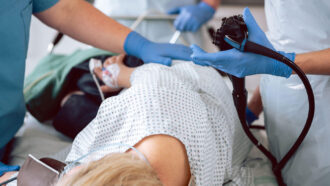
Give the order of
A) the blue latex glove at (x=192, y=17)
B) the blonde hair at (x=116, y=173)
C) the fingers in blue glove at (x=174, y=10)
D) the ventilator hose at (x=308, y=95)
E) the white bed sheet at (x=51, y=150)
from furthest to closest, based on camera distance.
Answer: the fingers in blue glove at (x=174, y=10)
the blue latex glove at (x=192, y=17)
the white bed sheet at (x=51, y=150)
the ventilator hose at (x=308, y=95)
the blonde hair at (x=116, y=173)

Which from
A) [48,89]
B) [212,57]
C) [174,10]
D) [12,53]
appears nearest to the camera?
[212,57]

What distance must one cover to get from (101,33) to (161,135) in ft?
1.90

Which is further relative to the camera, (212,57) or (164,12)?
(164,12)

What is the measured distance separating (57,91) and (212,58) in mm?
760

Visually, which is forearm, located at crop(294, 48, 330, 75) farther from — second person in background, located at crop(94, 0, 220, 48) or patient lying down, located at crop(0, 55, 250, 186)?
second person in background, located at crop(94, 0, 220, 48)

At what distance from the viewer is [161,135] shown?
0.73m

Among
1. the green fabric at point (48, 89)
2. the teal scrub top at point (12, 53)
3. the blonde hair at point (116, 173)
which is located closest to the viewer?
the blonde hair at point (116, 173)

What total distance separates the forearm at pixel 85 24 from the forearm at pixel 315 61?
645mm

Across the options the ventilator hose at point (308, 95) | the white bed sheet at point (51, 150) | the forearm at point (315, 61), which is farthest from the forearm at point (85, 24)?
the forearm at point (315, 61)

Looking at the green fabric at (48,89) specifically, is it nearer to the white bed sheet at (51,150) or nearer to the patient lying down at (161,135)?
the white bed sheet at (51,150)

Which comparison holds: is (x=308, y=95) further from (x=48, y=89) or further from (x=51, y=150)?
(x=48, y=89)

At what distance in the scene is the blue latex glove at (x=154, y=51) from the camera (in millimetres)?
1104

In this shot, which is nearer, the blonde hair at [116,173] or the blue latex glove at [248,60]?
the blonde hair at [116,173]

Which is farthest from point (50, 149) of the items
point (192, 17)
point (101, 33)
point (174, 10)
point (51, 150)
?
point (174, 10)
